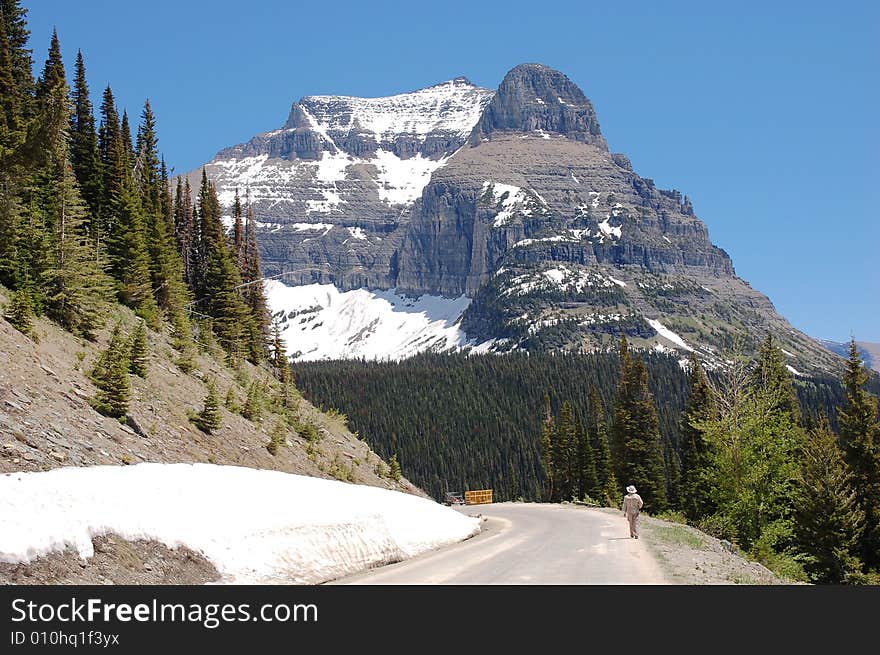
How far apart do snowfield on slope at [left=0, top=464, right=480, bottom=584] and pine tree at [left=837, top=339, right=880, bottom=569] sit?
26.8m

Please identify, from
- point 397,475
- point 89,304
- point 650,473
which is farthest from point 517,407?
point 89,304

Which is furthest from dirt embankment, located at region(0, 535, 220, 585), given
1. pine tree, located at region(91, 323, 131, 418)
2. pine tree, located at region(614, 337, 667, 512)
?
pine tree, located at region(614, 337, 667, 512)

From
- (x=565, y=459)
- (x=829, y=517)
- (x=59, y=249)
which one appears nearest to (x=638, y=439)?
(x=565, y=459)

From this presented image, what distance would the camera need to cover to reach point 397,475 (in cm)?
4594

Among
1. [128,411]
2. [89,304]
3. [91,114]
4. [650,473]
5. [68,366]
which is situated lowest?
[650,473]

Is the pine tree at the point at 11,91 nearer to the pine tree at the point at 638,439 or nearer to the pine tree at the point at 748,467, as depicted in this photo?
the pine tree at the point at 748,467

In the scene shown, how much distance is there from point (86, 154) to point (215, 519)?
3937 centimetres

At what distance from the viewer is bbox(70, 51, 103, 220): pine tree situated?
45.1 m

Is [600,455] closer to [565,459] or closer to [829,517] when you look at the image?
[565,459]

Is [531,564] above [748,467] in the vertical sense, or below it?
below

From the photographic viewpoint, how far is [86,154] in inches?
1864
